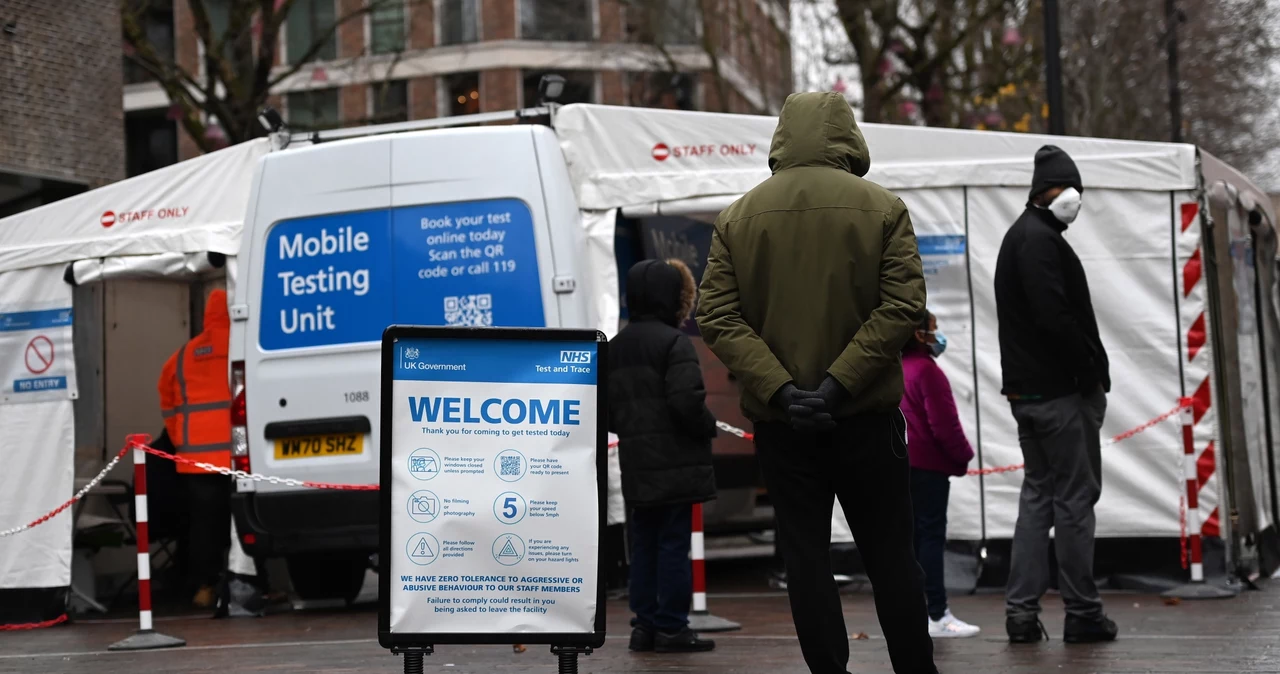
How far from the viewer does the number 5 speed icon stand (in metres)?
5.64

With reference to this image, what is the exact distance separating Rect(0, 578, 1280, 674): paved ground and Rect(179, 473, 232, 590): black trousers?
1.00 metres

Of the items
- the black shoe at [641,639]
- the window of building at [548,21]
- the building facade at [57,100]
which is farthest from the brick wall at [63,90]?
the window of building at [548,21]

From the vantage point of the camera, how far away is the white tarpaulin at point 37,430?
10.9m

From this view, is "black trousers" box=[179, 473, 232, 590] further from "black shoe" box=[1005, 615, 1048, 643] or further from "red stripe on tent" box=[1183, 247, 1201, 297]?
"red stripe on tent" box=[1183, 247, 1201, 297]

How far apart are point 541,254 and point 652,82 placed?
34.6 metres

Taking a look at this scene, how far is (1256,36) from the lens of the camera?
27.1m

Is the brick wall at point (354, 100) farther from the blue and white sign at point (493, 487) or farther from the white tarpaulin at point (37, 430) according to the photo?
the blue and white sign at point (493, 487)

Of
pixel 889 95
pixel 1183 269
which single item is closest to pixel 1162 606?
pixel 1183 269

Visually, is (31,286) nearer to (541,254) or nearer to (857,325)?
(541,254)

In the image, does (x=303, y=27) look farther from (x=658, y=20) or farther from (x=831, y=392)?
(x=831, y=392)

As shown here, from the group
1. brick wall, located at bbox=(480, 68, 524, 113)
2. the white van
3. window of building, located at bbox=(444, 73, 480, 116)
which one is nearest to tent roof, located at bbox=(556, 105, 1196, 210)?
the white van

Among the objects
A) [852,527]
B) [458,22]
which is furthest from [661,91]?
[852,527]

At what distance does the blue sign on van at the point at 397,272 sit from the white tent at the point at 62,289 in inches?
44.4

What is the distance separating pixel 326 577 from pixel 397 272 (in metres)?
2.52
